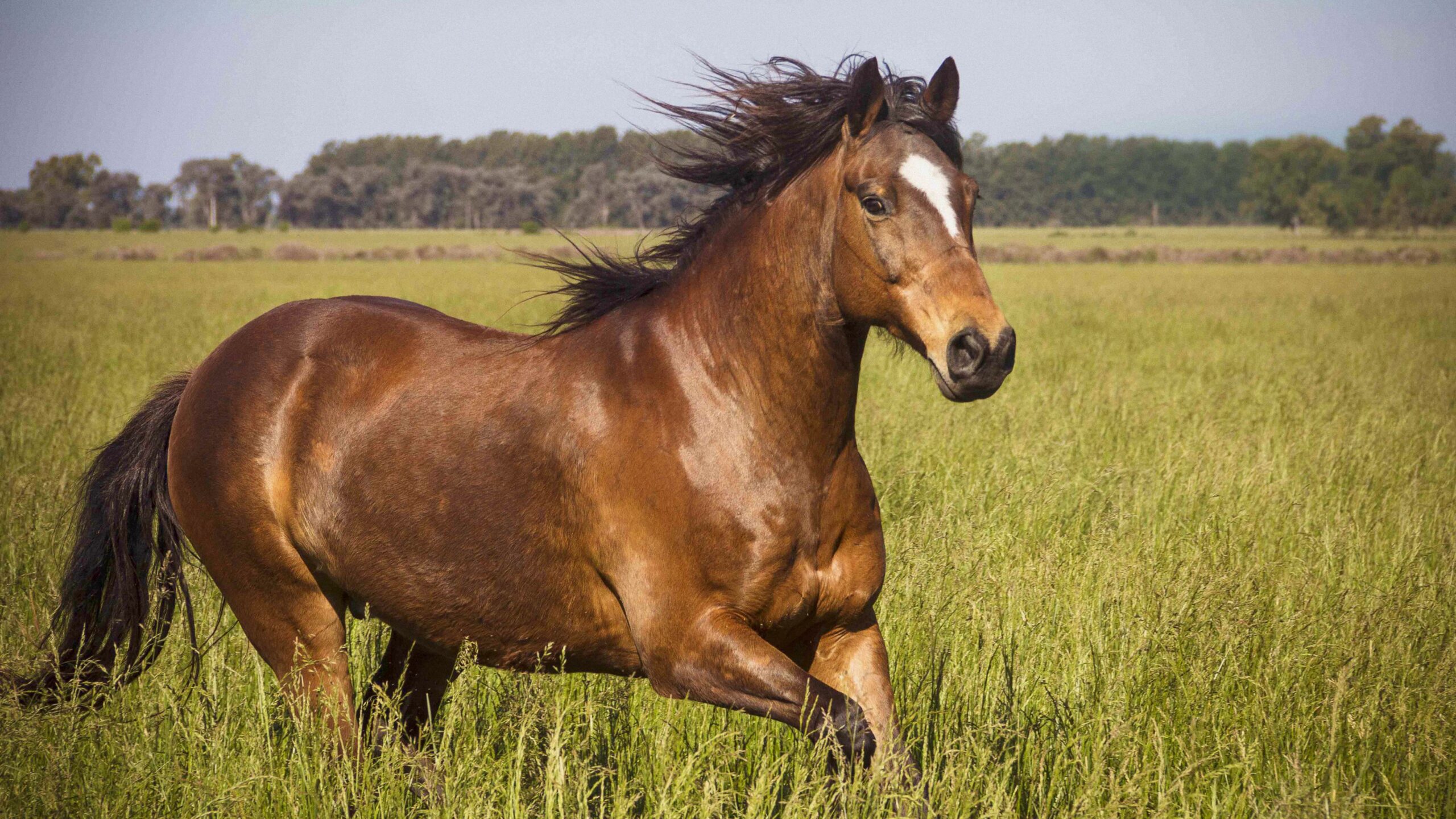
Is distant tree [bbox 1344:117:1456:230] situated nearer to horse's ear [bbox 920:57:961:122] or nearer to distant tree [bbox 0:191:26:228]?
horse's ear [bbox 920:57:961:122]

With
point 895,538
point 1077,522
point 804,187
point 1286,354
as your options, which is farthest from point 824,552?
point 1286,354

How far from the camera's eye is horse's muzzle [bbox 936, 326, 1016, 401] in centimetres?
230

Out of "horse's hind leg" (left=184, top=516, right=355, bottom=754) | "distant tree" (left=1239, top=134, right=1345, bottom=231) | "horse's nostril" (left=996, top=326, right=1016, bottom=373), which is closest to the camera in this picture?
"horse's nostril" (left=996, top=326, right=1016, bottom=373)

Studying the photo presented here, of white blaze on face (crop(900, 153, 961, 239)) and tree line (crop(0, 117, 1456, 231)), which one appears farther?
tree line (crop(0, 117, 1456, 231))

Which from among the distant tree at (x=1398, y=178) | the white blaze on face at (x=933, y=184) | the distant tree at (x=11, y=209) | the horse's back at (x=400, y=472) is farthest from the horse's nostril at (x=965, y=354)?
the distant tree at (x=11, y=209)

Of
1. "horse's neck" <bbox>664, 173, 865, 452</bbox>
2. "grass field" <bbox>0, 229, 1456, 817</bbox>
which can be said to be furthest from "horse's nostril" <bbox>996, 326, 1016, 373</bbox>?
"grass field" <bbox>0, 229, 1456, 817</bbox>

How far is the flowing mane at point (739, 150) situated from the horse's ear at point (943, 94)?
28mm

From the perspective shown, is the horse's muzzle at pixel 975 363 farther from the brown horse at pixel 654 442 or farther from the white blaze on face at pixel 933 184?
the white blaze on face at pixel 933 184

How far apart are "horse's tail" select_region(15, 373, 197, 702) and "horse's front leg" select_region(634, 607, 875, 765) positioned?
1974 mm

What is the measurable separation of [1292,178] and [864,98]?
109 m

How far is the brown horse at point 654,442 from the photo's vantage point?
2564 mm

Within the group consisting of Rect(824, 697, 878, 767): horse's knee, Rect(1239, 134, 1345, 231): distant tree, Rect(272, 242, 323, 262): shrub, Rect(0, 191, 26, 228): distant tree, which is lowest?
Rect(824, 697, 878, 767): horse's knee

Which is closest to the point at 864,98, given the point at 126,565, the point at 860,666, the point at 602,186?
the point at 860,666

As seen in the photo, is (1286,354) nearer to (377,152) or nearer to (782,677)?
(782,677)
